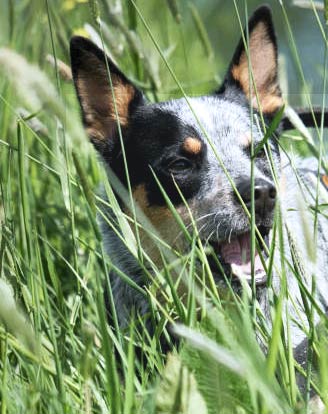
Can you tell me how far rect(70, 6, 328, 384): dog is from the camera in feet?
8.68

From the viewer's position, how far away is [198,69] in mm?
4832

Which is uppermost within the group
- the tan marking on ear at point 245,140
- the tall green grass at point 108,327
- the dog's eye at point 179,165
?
the tan marking on ear at point 245,140

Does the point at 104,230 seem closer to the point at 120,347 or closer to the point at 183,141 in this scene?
the point at 183,141

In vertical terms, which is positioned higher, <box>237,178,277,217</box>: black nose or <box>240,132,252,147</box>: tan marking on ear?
<box>240,132,252,147</box>: tan marking on ear

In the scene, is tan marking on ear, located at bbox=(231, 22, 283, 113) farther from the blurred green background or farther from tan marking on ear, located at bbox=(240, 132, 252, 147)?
tan marking on ear, located at bbox=(240, 132, 252, 147)

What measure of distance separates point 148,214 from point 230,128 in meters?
0.41

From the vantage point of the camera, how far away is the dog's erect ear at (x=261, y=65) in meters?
2.83

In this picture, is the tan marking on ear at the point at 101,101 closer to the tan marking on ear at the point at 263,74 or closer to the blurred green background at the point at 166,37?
the blurred green background at the point at 166,37

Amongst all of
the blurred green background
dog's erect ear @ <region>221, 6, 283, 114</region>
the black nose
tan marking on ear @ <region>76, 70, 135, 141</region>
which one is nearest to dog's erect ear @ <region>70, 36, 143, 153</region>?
tan marking on ear @ <region>76, 70, 135, 141</region>

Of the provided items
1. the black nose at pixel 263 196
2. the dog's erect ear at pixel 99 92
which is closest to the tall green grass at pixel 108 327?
the dog's erect ear at pixel 99 92

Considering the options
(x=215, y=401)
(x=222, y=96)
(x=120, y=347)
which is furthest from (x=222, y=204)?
(x=215, y=401)

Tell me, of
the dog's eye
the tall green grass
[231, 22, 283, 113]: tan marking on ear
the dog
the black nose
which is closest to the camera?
the tall green grass

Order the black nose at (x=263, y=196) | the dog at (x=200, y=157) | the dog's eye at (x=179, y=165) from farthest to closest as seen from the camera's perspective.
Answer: the dog's eye at (x=179, y=165)
the dog at (x=200, y=157)
the black nose at (x=263, y=196)

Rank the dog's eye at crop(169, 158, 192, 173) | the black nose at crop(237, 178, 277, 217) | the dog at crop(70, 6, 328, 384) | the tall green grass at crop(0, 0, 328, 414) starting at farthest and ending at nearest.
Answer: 1. the dog's eye at crop(169, 158, 192, 173)
2. the dog at crop(70, 6, 328, 384)
3. the black nose at crop(237, 178, 277, 217)
4. the tall green grass at crop(0, 0, 328, 414)
